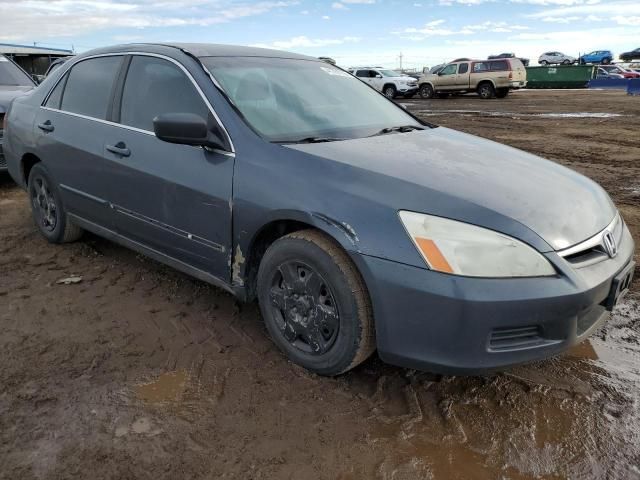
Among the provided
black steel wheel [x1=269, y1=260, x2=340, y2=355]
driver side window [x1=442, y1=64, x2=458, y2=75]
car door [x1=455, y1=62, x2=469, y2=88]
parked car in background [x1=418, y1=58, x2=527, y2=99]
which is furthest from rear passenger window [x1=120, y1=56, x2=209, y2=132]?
driver side window [x1=442, y1=64, x2=458, y2=75]

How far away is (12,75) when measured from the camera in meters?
7.57

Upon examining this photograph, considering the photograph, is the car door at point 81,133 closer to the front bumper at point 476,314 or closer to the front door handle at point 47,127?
the front door handle at point 47,127

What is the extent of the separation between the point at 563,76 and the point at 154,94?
33.2 metres

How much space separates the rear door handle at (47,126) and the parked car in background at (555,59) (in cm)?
5780

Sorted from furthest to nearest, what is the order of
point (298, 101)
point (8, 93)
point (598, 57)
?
point (598, 57) → point (8, 93) → point (298, 101)

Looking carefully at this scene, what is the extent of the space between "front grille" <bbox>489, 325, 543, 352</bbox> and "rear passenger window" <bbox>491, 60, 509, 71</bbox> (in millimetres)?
23607

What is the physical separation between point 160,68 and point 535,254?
8.02ft

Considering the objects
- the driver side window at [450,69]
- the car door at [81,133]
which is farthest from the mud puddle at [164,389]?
the driver side window at [450,69]

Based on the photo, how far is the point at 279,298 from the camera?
2742 millimetres

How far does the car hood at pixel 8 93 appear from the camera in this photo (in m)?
6.20

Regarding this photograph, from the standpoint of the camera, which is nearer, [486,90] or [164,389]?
[164,389]

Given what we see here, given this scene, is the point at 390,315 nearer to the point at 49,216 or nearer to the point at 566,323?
the point at 566,323

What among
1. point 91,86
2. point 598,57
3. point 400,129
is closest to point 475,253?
point 400,129

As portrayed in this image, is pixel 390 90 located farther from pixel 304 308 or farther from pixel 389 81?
pixel 304 308
